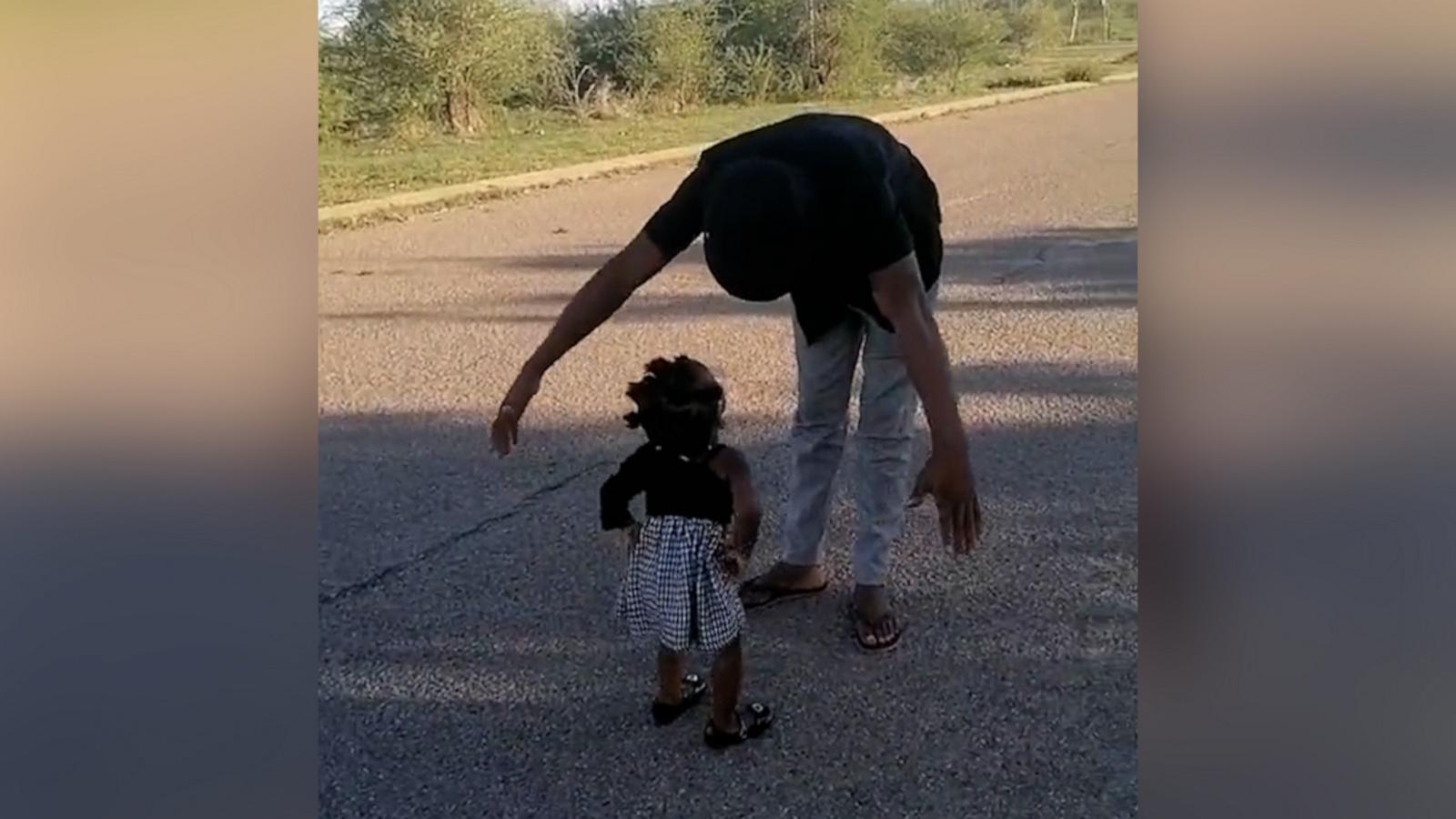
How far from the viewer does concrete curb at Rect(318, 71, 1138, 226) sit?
7.74ft

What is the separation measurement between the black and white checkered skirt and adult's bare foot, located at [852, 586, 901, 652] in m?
0.20

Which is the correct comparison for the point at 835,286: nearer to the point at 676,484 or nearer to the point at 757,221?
the point at 757,221

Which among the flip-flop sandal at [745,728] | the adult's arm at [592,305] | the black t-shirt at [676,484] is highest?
the adult's arm at [592,305]

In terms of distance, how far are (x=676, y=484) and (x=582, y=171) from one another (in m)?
0.47

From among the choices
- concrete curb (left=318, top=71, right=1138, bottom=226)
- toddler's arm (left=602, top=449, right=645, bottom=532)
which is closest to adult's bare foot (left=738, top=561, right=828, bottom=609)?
toddler's arm (left=602, top=449, right=645, bottom=532)

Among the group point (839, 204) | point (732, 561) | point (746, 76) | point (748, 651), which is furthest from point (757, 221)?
point (748, 651)

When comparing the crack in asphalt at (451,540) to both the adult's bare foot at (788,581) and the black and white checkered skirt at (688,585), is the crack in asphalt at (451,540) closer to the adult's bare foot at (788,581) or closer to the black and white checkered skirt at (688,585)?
the black and white checkered skirt at (688,585)

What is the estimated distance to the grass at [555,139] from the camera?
2.35m

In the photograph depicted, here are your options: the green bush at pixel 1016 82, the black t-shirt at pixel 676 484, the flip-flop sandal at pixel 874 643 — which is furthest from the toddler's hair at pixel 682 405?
the green bush at pixel 1016 82

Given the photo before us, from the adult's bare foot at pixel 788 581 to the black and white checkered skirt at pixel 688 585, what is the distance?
A: 10cm
